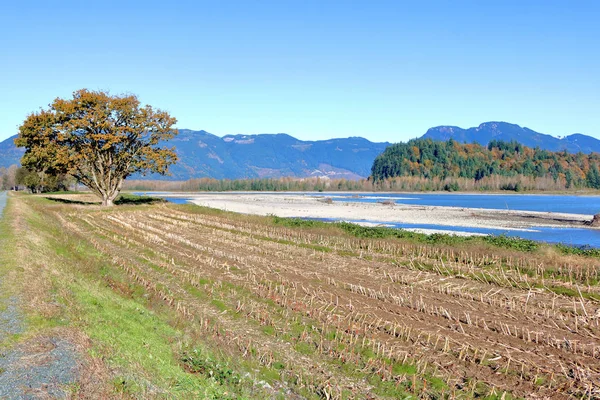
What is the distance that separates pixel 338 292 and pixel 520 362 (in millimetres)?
7722

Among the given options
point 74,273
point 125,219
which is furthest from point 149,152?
point 74,273

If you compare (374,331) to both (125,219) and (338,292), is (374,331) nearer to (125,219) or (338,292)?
(338,292)

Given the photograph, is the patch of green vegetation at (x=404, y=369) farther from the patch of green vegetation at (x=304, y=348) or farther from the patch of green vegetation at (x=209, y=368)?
the patch of green vegetation at (x=209, y=368)

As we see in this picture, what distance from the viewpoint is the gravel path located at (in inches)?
285

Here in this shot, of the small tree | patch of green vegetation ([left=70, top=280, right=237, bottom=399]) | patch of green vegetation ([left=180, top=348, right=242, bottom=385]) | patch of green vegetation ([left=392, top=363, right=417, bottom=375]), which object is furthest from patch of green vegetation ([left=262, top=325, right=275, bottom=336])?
the small tree

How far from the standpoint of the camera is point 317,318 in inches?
578

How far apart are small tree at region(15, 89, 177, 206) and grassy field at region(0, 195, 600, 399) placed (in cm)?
3239

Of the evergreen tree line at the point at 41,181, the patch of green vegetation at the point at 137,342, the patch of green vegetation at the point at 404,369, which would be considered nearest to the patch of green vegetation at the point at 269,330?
the patch of green vegetation at the point at 137,342

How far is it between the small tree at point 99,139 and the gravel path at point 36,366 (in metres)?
51.4

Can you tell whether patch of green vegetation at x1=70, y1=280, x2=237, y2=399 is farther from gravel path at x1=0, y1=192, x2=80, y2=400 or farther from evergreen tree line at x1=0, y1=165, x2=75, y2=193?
evergreen tree line at x1=0, y1=165, x2=75, y2=193

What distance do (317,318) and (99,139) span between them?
5121 centimetres

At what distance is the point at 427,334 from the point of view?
42.7 ft

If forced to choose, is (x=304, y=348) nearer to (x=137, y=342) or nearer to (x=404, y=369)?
(x=404, y=369)

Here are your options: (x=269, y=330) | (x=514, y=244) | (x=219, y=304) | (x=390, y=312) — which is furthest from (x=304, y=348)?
(x=514, y=244)
